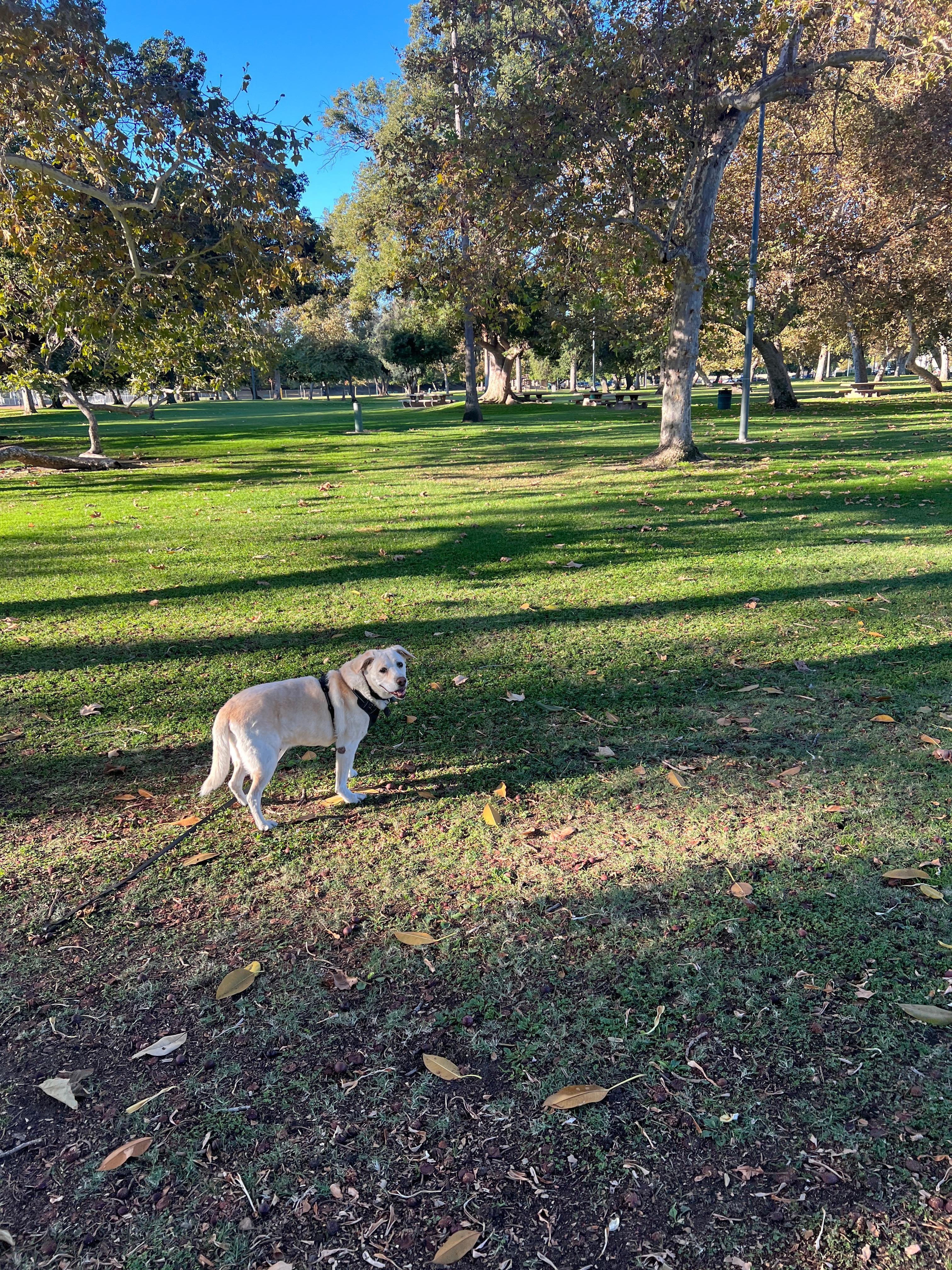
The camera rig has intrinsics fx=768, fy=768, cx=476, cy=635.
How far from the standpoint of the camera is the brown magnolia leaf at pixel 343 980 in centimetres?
288

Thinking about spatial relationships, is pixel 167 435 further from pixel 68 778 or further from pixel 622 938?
pixel 622 938

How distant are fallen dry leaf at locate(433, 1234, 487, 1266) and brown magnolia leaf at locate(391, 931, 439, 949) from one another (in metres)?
1.12

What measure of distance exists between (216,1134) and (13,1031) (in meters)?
0.96

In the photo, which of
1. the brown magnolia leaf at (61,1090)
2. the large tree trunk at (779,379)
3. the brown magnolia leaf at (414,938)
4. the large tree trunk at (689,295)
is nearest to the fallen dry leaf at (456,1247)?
the brown magnolia leaf at (414,938)

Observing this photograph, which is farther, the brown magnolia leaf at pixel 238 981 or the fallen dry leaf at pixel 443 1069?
the brown magnolia leaf at pixel 238 981

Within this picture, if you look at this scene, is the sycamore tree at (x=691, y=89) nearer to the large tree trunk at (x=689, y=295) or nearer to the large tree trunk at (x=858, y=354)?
the large tree trunk at (x=689, y=295)

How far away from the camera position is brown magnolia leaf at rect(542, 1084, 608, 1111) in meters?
2.35

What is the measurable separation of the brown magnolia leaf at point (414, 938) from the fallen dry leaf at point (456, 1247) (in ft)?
3.69

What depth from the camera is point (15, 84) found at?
7078mm

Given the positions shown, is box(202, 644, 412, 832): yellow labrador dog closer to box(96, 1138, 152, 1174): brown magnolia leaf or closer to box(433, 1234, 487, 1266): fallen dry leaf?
box(96, 1138, 152, 1174): brown magnolia leaf

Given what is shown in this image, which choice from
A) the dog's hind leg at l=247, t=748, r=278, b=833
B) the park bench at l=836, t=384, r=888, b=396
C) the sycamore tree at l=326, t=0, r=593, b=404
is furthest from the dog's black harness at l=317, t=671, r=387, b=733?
the park bench at l=836, t=384, r=888, b=396

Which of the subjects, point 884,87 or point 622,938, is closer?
point 622,938

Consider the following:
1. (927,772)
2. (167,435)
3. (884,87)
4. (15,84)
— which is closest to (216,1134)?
(927,772)

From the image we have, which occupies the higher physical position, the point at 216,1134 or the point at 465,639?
the point at 465,639
